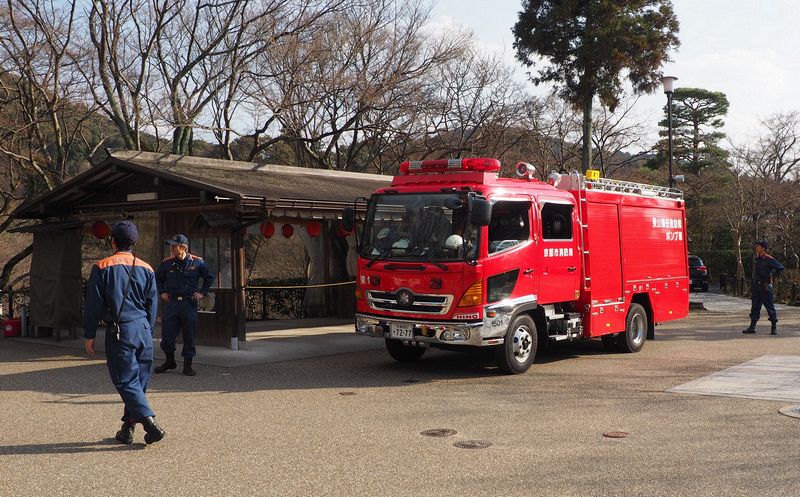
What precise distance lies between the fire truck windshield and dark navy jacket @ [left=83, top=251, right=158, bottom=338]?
173 inches

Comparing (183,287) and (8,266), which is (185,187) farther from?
(8,266)

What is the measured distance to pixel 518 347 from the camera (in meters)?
10.8

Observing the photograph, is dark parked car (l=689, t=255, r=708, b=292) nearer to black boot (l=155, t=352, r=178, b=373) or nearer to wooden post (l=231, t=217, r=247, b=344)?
wooden post (l=231, t=217, r=247, b=344)

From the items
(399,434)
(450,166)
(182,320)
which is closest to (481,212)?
(450,166)

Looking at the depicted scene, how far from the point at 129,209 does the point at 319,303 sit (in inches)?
249

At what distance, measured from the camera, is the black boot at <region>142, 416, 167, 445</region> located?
263 inches

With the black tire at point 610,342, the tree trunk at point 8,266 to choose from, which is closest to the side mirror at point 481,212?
the black tire at point 610,342

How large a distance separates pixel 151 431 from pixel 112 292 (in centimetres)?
127

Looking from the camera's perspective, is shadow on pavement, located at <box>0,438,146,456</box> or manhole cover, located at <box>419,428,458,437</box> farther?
manhole cover, located at <box>419,428,458,437</box>

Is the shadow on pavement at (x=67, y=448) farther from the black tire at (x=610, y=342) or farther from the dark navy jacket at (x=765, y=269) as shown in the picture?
the dark navy jacket at (x=765, y=269)

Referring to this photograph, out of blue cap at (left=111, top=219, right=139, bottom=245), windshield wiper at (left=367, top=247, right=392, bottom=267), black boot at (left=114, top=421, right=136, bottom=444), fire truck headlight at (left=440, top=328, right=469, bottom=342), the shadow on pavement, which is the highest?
blue cap at (left=111, top=219, right=139, bottom=245)

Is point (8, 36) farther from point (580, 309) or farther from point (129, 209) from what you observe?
point (580, 309)

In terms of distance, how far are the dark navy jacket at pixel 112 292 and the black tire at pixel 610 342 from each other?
349 inches

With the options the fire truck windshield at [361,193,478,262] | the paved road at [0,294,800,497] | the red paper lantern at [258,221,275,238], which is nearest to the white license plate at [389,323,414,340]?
the paved road at [0,294,800,497]
